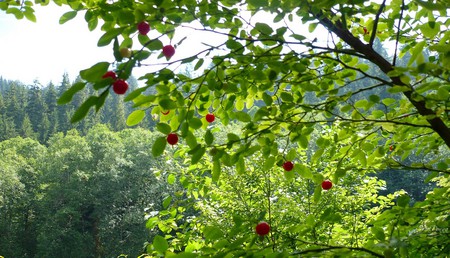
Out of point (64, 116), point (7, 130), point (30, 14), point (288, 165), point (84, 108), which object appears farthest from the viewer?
point (64, 116)

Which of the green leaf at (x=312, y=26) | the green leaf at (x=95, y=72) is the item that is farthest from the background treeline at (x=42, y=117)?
the green leaf at (x=95, y=72)

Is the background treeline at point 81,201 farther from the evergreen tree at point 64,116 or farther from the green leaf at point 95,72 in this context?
the green leaf at point 95,72

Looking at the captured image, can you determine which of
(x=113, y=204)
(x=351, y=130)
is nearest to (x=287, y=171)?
(x=351, y=130)

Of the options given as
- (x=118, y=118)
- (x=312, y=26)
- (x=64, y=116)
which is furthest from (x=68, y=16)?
(x=64, y=116)

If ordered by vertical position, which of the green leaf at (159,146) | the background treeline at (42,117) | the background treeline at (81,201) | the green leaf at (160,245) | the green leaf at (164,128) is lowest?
the green leaf at (160,245)

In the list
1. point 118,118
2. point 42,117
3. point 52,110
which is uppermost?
→ point 52,110

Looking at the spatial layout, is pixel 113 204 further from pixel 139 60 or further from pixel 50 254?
pixel 139 60

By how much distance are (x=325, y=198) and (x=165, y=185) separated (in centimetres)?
2232

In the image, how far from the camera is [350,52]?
1604mm

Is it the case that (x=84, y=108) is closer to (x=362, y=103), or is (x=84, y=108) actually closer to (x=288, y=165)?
(x=288, y=165)

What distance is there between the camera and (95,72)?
95 centimetres

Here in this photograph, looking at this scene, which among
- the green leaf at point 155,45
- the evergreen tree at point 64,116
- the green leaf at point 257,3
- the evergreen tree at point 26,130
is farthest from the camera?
the evergreen tree at point 64,116

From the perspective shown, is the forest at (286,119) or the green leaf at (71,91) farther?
the forest at (286,119)

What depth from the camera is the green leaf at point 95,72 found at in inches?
37.1
